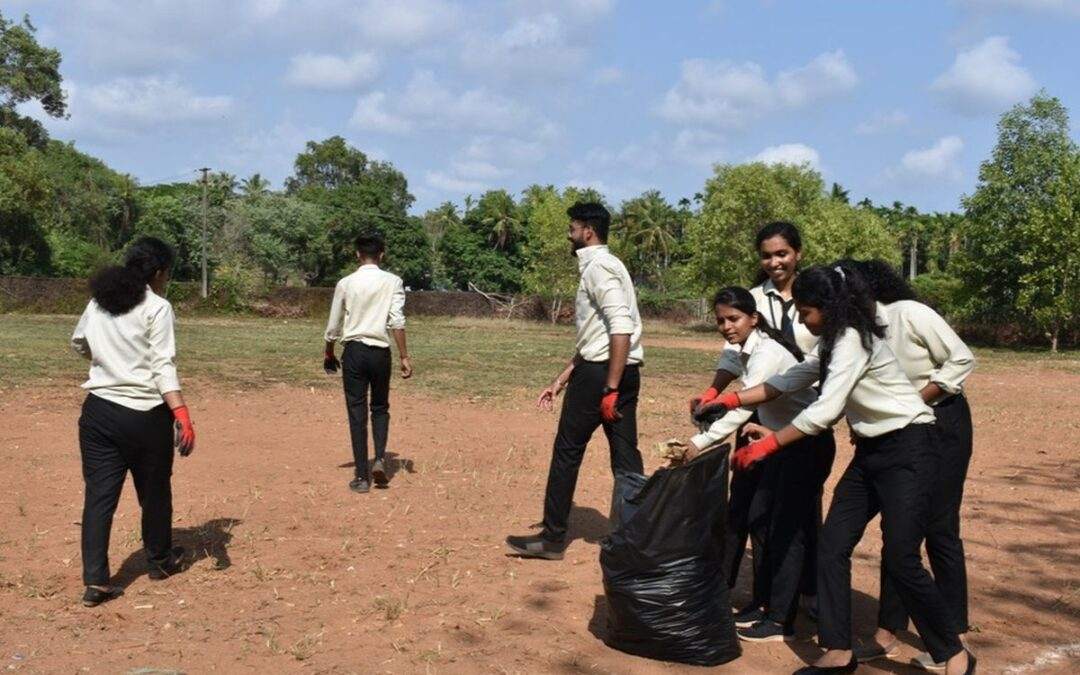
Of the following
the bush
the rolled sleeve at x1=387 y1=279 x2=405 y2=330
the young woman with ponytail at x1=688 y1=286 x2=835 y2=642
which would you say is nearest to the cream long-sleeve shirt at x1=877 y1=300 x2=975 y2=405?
the young woman with ponytail at x1=688 y1=286 x2=835 y2=642

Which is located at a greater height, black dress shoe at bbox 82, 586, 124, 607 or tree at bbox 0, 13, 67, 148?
tree at bbox 0, 13, 67, 148

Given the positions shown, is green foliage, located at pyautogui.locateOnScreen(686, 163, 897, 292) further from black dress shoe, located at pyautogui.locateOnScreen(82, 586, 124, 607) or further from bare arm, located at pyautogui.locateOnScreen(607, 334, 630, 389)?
black dress shoe, located at pyautogui.locateOnScreen(82, 586, 124, 607)

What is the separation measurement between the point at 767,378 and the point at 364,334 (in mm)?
3703

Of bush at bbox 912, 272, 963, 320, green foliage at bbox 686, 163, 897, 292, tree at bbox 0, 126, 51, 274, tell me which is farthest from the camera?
tree at bbox 0, 126, 51, 274

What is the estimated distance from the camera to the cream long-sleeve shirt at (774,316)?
5059 millimetres

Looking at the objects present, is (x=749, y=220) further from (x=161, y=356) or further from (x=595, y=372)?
(x=161, y=356)

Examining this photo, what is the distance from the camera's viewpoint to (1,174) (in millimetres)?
44000

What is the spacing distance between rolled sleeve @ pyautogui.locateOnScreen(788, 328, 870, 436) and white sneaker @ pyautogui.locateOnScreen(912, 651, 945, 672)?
119 centimetres

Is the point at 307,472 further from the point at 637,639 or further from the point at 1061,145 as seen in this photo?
the point at 1061,145

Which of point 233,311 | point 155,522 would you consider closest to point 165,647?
point 155,522

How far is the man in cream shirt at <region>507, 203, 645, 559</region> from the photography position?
5.60 m

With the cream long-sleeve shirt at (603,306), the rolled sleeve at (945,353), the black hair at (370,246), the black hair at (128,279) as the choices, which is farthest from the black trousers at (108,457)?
the rolled sleeve at (945,353)

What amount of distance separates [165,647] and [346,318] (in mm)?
3623

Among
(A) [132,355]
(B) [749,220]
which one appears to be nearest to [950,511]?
(A) [132,355]
